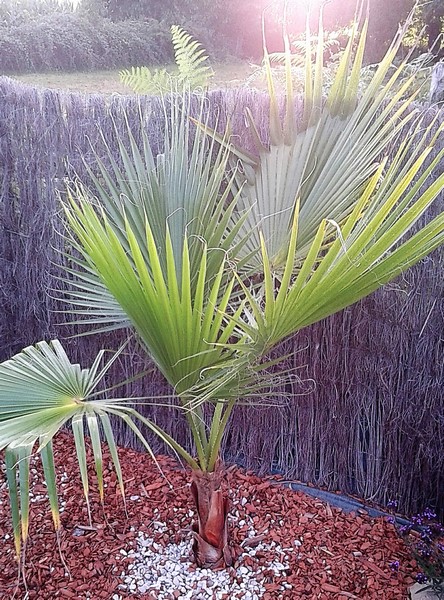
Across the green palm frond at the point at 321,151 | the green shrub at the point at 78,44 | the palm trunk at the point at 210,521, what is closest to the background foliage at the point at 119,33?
the green shrub at the point at 78,44

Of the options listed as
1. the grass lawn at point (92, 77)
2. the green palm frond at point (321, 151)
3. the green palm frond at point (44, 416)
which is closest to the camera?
the green palm frond at point (44, 416)

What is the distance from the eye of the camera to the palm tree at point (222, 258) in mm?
1111

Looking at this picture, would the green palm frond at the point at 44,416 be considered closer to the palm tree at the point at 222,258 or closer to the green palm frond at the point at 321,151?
the palm tree at the point at 222,258

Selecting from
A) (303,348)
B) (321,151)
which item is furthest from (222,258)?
(303,348)

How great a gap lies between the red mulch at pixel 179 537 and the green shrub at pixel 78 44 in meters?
9.52

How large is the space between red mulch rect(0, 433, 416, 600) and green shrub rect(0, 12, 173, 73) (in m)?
9.52

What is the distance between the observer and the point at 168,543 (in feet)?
6.52

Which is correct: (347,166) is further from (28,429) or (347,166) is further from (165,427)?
(165,427)

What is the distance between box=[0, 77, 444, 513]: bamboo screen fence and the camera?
2105 millimetres

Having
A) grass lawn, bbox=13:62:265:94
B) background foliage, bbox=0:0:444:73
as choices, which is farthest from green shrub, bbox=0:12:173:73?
grass lawn, bbox=13:62:265:94

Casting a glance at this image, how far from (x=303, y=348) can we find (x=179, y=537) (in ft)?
2.94

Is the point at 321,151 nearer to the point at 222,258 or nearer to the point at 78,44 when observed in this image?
the point at 222,258

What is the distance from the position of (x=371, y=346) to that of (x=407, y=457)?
0.52m

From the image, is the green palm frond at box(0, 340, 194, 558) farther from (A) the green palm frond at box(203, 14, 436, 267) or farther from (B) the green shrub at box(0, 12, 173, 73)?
(B) the green shrub at box(0, 12, 173, 73)
